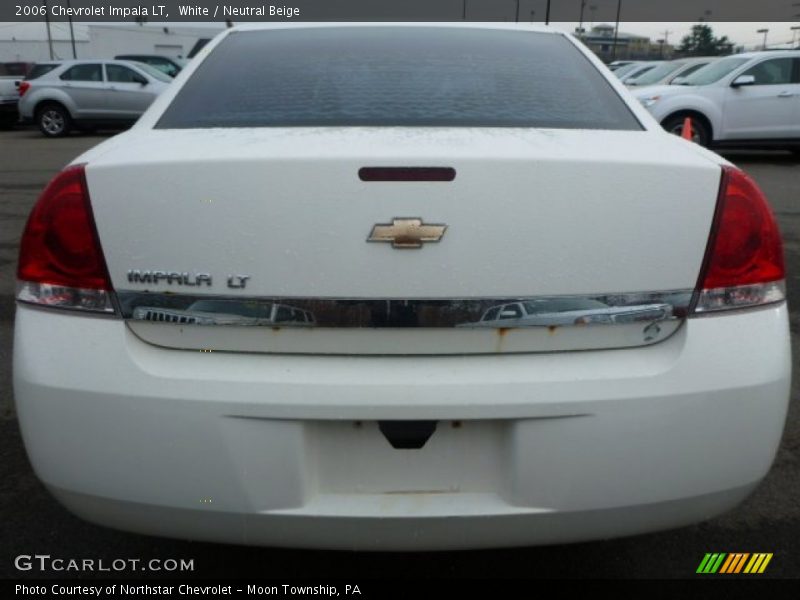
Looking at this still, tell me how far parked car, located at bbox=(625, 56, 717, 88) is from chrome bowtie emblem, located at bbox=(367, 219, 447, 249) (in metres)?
12.4

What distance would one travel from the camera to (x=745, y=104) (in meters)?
11.5

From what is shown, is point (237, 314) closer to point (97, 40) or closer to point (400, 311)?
point (400, 311)

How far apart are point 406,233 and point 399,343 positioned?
0.24m

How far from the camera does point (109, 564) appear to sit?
224 centimetres

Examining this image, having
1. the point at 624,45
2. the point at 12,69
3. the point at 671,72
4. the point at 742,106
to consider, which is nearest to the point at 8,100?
the point at 12,69

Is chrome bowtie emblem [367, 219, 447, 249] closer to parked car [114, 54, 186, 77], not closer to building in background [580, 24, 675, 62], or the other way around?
parked car [114, 54, 186, 77]

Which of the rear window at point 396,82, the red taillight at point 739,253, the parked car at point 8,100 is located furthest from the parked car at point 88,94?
the red taillight at point 739,253

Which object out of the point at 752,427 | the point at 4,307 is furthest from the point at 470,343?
the point at 4,307

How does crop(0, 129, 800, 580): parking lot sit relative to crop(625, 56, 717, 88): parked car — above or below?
above

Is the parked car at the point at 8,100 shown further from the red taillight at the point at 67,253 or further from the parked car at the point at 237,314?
the parked car at the point at 237,314

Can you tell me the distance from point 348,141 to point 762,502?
1850mm

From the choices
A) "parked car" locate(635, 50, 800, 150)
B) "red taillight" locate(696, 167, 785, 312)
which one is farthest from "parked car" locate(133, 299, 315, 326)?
"parked car" locate(635, 50, 800, 150)

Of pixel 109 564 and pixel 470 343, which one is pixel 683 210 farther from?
pixel 109 564

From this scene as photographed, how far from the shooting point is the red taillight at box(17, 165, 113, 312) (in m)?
1.69
